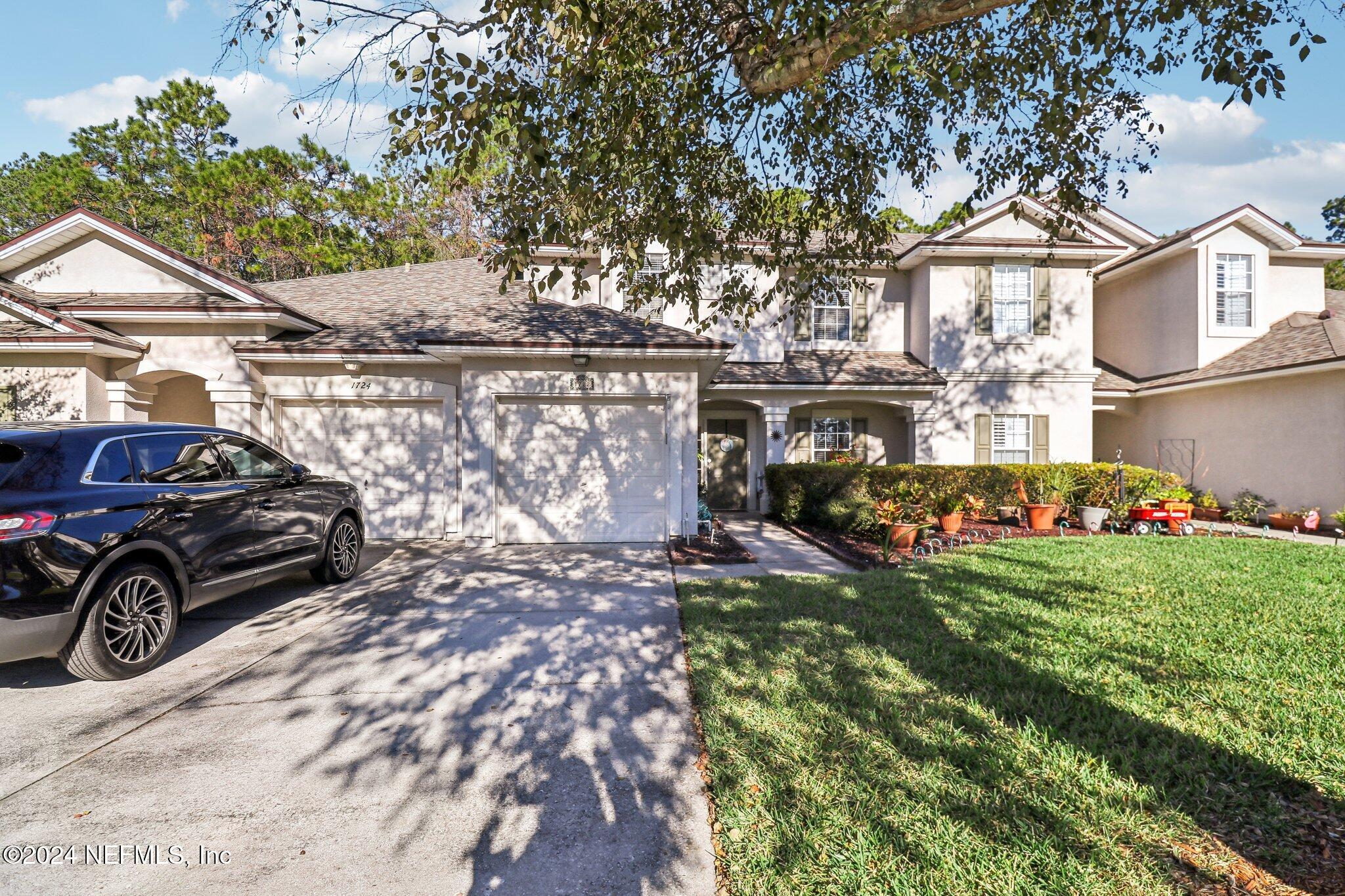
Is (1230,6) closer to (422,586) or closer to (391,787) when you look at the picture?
(391,787)

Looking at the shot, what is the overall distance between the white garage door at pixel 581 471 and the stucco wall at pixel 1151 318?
42.9 feet

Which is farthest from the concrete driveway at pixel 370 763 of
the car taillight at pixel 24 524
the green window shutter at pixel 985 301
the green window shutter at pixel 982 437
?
the green window shutter at pixel 985 301

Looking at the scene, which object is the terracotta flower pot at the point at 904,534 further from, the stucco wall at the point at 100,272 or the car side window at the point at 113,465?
the stucco wall at the point at 100,272

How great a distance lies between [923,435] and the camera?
13.9 metres

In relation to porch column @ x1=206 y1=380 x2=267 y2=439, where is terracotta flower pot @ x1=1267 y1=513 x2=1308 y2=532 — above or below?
below

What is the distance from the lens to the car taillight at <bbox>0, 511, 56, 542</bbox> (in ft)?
12.4

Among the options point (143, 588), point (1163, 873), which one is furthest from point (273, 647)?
point (1163, 873)

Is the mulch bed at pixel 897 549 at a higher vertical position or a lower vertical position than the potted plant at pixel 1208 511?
lower

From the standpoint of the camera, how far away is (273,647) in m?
5.07

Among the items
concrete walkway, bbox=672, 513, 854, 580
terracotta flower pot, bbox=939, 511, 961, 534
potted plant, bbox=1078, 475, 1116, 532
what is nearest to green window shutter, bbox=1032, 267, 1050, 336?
potted plant, bbox=1078, 475, 1116, 532

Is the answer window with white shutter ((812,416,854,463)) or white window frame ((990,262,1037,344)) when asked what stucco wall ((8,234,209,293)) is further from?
white window frame ((990,262,1037,344))

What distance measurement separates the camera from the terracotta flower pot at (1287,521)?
36.0 ft

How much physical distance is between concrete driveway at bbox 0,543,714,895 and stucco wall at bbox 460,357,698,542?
3.72 metres

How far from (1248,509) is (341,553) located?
1637 centimetres
